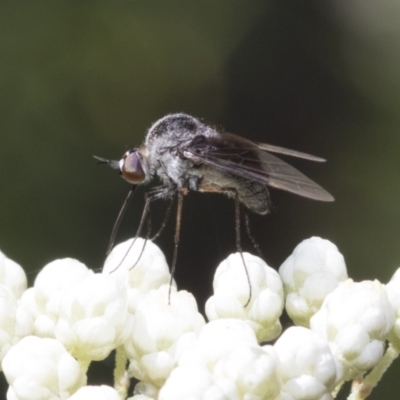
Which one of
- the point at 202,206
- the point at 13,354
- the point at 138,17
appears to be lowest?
the point at 13,354

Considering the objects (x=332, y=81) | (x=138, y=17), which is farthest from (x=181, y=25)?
(x=332, y=81)

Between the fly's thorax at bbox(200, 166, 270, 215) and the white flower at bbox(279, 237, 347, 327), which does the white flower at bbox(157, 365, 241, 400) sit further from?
the fly's thorax at bbox(200, 166, 270, 215)

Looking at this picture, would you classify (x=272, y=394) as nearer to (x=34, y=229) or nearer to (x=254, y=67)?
(x=34, y=229)

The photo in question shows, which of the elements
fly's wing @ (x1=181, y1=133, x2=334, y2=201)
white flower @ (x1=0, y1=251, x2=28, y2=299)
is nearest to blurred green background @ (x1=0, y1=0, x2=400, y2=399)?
fly's wing @ (x1=181, y1=133, x2=334, y2=201)

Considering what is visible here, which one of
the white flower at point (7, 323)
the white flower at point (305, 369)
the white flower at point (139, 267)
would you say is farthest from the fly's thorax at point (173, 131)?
the white flower at point (305, 369)

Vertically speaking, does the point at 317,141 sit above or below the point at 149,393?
above

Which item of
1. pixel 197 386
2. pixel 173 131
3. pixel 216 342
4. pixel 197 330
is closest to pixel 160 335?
pixel 197 330

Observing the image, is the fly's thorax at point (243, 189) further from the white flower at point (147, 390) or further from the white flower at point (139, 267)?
the white flower at point (147, 390)
